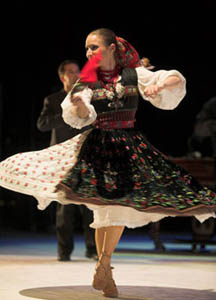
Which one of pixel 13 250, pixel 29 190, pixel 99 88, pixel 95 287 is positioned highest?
pixel 99 88

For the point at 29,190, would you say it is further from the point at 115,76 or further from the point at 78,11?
the point at 78,11

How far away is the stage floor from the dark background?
1.73 metres

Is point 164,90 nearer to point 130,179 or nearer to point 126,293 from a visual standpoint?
point 130,179

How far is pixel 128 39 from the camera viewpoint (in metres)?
7.47

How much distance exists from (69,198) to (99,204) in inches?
5.1

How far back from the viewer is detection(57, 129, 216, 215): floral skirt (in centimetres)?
314

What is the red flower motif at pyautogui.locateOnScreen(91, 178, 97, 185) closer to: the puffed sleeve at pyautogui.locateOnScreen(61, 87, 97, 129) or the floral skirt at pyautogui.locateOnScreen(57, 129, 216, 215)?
the floral skirt at pyautogui.locateOnScreen(57, 129, 216, 215)

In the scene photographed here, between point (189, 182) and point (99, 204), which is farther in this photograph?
point (189, 182)

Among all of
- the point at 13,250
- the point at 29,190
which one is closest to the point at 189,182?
the point at 29,190

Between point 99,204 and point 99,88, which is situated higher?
point 99,88

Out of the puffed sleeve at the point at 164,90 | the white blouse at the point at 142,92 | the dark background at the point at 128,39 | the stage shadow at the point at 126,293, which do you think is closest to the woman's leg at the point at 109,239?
the stage shadow at the point at 126,293

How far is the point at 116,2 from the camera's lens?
24.2 feet

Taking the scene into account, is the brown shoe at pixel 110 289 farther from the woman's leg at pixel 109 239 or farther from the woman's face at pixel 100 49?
the woman's face at pixel 100 49

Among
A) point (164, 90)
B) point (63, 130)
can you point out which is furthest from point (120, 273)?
point (164, 90)
